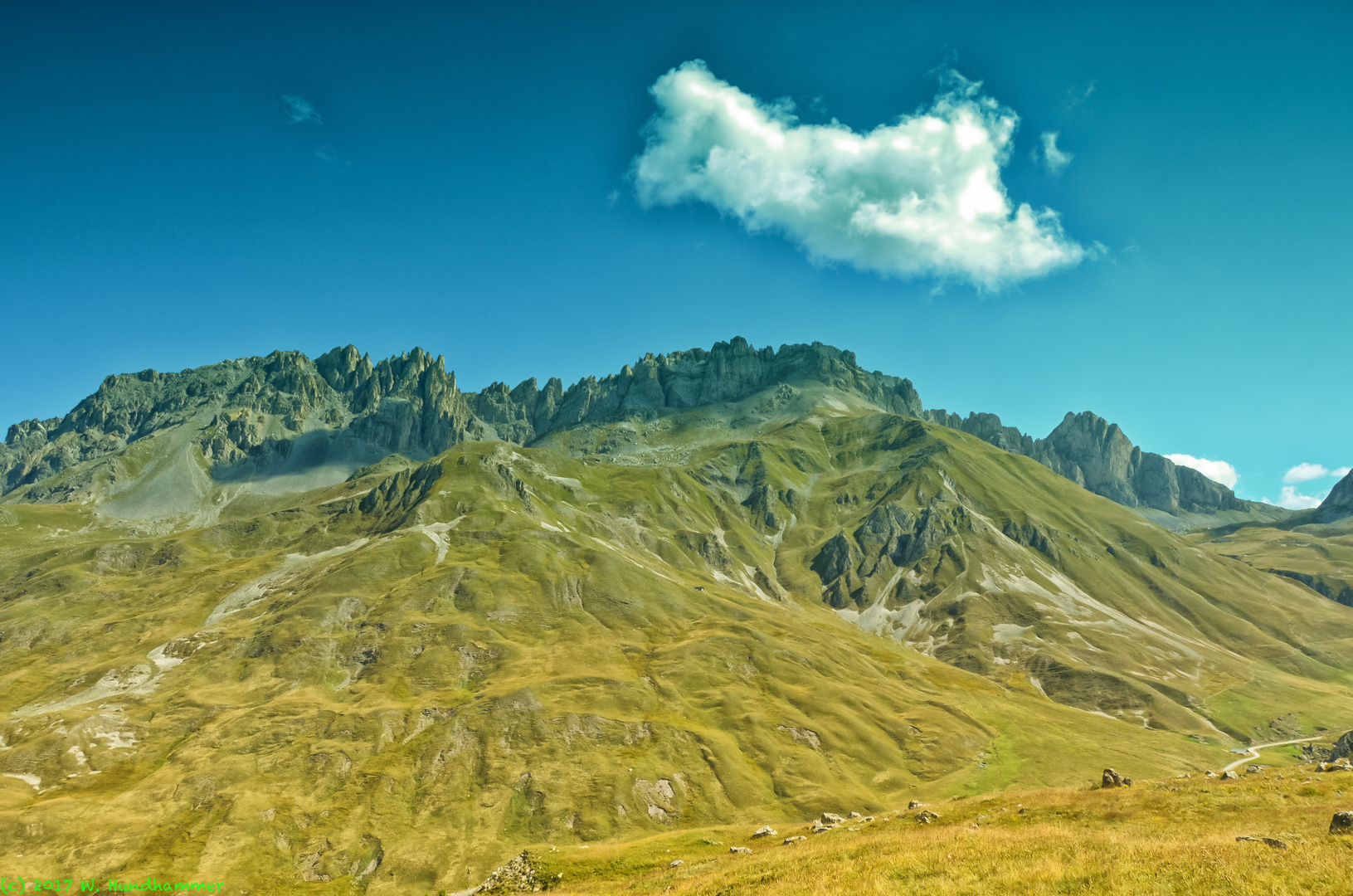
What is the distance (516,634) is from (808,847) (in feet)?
551

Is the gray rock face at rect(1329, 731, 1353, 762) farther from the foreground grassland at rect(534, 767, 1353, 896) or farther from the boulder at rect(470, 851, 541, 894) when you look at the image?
the boulder at rect(470, 851, 541, 894)

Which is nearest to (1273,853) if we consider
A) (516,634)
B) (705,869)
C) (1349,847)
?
(1349,847)

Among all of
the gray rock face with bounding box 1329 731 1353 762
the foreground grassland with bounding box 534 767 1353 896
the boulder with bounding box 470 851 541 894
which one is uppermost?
the foreground grassland with bounding box 534 767 1353 896

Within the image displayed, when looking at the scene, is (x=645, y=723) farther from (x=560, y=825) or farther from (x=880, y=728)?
(x=880, y=728)

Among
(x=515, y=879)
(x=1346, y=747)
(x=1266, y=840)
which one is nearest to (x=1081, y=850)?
(x=1266, y=840)

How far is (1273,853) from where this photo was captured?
23859 millimetres

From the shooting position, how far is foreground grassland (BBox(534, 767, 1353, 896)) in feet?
73.7

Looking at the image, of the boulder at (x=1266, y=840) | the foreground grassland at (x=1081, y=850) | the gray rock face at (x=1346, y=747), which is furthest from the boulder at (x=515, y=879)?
the gray rock face at (x=1346, y=747)

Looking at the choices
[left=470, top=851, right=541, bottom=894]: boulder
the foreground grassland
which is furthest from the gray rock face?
[left=470, top=851, right=541, bottom=894]: boulder

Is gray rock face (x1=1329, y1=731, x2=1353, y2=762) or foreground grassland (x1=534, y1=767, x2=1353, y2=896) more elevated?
foreground grassland (x1=534, y1=767, x2=1353, y2=896)

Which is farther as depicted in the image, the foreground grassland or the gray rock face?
the gray rock face

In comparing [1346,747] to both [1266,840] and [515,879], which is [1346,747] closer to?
[1266,840]

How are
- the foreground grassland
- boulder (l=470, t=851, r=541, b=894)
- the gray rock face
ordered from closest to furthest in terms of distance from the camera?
the foreground grassland < boulder (l=470, t=851, r=541, b=894) < the gray rock face

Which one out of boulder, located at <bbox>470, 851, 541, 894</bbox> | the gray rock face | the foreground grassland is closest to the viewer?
the foreground grassland
